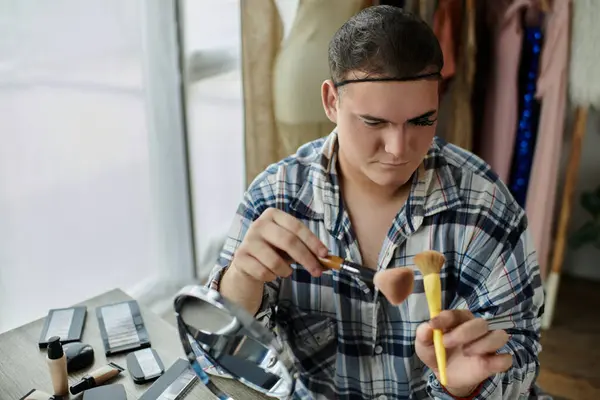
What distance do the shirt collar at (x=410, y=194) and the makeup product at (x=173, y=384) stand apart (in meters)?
0.31

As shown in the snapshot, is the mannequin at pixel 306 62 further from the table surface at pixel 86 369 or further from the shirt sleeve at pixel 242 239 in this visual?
the table surface at pixel 86 369

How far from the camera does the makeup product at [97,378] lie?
88cm

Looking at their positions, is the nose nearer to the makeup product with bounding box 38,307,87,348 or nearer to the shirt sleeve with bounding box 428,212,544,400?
the shirt sleeve with bounding box 428,212,544,400

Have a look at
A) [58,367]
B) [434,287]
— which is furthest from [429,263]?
[58,367]

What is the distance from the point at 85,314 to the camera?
108 centimetres

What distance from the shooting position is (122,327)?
1.03 metres

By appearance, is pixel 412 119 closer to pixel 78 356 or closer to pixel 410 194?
pixel 410 194

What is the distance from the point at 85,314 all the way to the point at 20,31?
64 cm

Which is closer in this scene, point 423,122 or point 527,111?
point 423,122

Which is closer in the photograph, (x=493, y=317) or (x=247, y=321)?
(x=247, y=321)

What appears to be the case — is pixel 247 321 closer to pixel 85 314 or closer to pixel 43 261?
pixel 85 314

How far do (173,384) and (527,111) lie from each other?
1381mm

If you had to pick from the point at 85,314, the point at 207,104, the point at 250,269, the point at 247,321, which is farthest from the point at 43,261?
the point at 247,321

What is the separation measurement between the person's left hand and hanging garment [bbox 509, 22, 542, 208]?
1.25 metres
